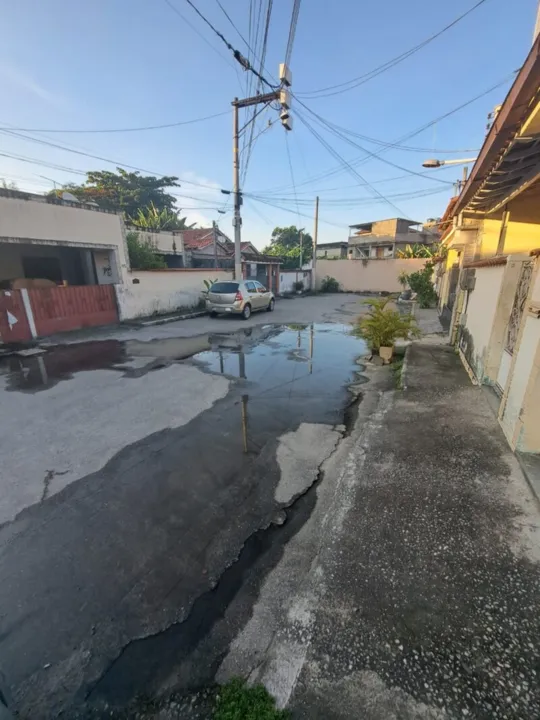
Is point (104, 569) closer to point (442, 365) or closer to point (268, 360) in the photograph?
point (268, 360)

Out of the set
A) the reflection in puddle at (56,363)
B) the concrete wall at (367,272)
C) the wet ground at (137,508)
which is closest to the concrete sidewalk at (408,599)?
the wet ground at (137,508)

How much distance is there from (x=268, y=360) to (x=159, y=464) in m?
4.58

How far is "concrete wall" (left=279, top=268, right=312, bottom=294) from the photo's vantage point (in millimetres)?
26156

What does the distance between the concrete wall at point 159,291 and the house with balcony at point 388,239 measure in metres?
25.1

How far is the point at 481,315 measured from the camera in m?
5.71

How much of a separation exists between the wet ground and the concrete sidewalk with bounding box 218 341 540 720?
12.7 inches

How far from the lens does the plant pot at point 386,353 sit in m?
7.73

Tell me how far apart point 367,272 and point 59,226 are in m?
23.0

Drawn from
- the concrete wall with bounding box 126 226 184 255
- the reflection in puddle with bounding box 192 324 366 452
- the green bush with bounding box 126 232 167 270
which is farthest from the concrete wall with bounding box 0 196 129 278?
the reflection in puddle with bounding box 192 324 366 452

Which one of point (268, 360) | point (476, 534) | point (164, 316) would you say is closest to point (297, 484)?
point (476, 534)

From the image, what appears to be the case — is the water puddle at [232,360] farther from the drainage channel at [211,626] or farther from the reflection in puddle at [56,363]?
the drainage channel at [211,626]

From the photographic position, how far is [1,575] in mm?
2346

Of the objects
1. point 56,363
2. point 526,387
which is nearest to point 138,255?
point 56,363

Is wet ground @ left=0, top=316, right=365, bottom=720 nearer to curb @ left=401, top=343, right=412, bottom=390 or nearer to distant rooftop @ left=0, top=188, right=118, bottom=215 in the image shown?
curb @ left=401, top=343, right=412, bottom=390
